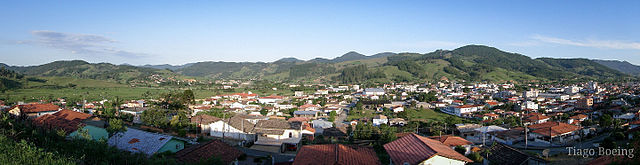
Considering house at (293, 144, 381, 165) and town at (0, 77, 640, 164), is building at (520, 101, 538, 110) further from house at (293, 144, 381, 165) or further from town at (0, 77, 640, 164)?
house at (293, 144, 381, 165)

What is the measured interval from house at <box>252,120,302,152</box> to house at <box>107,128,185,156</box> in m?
5.64

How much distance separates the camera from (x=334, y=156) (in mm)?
11352

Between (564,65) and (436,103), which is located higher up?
(564,65)

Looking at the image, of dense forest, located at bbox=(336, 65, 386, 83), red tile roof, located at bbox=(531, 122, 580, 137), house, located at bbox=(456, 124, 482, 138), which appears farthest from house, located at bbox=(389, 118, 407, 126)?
dense forest, located at bbox=(336, 65, 386, 83)

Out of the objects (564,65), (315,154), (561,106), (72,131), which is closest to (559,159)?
(315,154)

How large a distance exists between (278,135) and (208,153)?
27.2 feet

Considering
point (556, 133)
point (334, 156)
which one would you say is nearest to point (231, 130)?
point (334, 156)

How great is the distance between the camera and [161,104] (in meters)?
31.7

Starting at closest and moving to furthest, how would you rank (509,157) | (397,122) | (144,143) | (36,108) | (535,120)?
(509,157) < (144,143) < (36,108) < (535,120) < (397,122)

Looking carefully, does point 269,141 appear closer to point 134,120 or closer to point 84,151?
point 84,151

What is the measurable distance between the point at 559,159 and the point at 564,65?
17912 centimetres

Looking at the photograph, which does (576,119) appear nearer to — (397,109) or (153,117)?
(397,109)

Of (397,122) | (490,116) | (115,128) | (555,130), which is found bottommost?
(397,122)

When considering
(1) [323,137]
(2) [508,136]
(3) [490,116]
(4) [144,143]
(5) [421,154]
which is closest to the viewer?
(5) [421,154]
